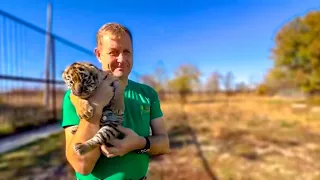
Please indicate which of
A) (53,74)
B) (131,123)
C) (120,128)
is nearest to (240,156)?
(131,123)

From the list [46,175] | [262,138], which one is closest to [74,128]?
[46,175]

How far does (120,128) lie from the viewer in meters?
0.87

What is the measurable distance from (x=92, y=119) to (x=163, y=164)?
3.44 m

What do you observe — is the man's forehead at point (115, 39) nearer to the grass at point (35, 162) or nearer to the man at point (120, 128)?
the man at point (120, 128)

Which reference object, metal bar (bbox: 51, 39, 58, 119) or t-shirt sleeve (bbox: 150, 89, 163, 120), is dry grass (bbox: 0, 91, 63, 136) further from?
t-shirt sleeve (bbox: 150, 89, 163, 120)

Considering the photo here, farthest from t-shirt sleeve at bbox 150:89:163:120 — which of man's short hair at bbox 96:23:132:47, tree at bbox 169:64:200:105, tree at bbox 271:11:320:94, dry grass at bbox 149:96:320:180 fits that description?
tree at bbox 169:64:200:105

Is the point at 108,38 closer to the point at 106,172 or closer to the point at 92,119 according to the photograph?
the point at 92,119

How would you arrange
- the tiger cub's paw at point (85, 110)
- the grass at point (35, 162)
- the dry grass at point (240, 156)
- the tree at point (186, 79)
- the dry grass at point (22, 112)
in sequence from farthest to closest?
the tree at point (186, 79) < the dry grass at point (22, 112) < the dry grass at point (240, 156) < the grass at point (35, 162) < the tiger cub's paw at point (85, 110)

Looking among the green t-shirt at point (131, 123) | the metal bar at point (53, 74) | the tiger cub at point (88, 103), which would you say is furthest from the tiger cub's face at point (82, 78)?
the metal bar at point (53, 74)

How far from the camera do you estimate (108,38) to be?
Result: 92 cm

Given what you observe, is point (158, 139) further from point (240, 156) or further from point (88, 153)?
point (240, 156)

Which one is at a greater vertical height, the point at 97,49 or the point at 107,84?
the point at 97,49

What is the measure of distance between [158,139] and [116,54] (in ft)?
1.16

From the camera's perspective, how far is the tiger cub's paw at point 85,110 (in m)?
0.78
